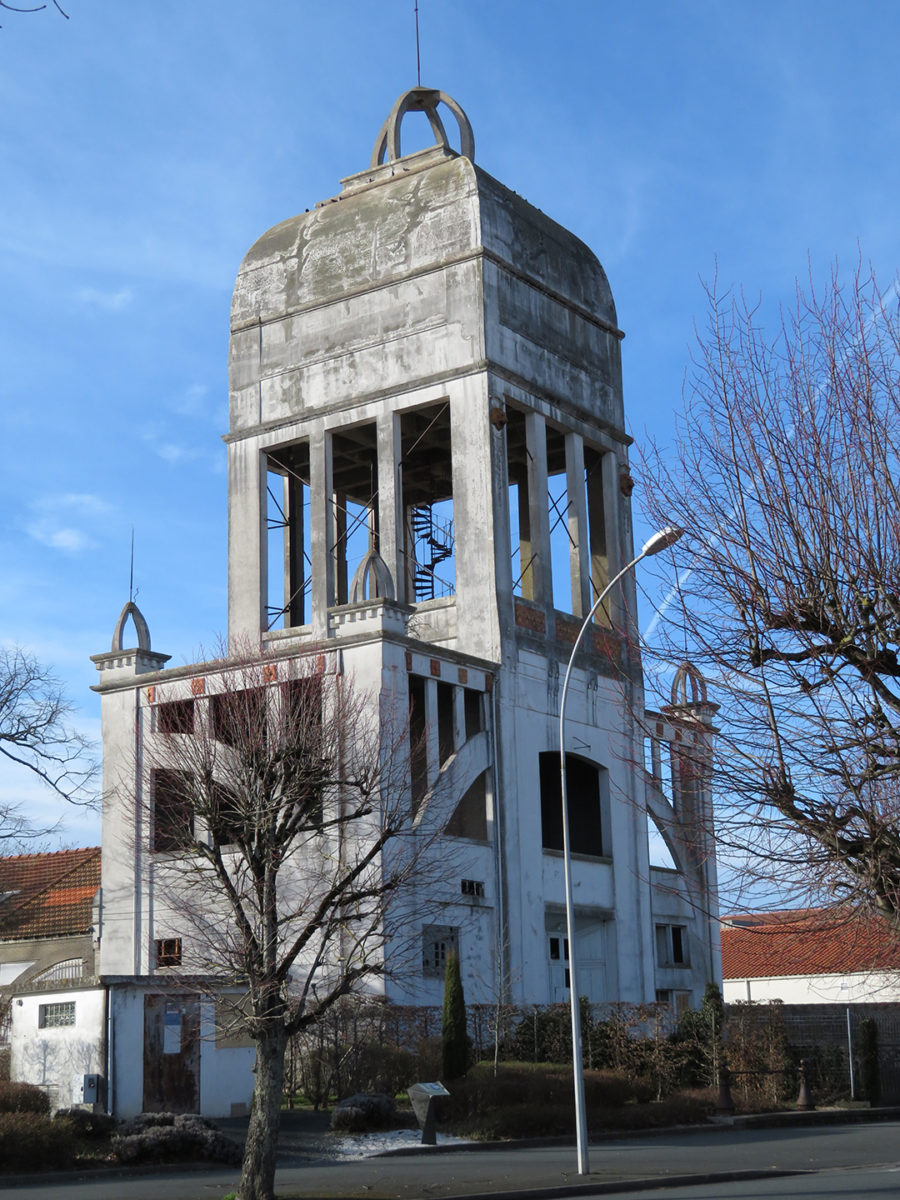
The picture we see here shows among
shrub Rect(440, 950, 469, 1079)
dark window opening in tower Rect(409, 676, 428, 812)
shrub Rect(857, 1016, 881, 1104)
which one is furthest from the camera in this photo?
shrub Rect(857, 1016, 881, 1104)

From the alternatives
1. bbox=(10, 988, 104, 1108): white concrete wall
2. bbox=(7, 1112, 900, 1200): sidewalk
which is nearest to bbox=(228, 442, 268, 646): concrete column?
bbox=(10, 988, 104, 1108): white concrete wall

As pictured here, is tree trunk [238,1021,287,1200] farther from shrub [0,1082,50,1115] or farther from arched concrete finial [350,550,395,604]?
arched concrete finial [350,550,395,604]

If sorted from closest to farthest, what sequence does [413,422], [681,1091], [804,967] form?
1. [681,1091]
2. [413,422]
3. [804,967]

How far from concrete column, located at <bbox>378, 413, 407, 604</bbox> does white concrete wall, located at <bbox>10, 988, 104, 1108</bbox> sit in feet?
56.5

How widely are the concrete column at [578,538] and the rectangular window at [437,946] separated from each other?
1151 cm

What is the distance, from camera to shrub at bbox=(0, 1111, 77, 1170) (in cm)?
2264

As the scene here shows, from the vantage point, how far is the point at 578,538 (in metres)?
46.5

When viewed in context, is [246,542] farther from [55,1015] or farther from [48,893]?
[55,1015]

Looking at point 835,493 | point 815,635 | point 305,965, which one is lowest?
point 305,965

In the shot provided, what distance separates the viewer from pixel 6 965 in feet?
150

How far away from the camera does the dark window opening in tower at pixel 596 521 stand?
48.1 metres

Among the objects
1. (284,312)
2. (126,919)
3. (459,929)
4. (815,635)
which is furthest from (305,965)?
(815,635)

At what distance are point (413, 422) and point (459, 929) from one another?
16065mm

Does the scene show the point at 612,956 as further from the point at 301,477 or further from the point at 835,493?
the point at 835,493
